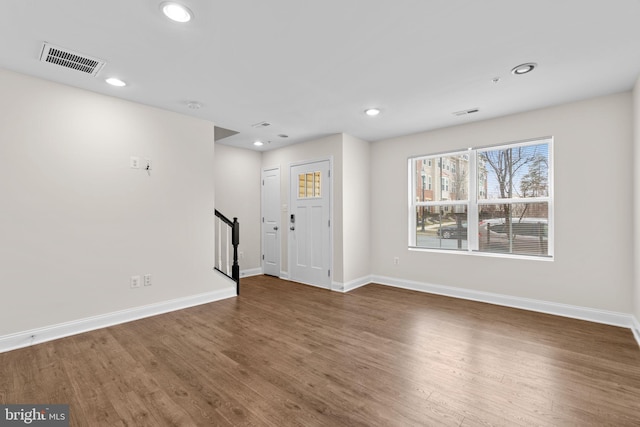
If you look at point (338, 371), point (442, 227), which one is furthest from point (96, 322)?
point (442, 227)

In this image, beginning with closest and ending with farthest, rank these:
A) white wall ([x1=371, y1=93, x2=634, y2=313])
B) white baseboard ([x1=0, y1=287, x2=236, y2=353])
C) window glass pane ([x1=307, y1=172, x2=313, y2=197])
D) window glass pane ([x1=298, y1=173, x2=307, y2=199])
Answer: white baseboard ([x1=0, y1=287, x2=236, y2=353]), white wall ([x1=371, y1=93, x2=634, y2=313]), window glass pane ([x1=307, y1=172, x2=313, y2=197]), window glass pane ([x1=298, y1=173, x2=307, y2=199])

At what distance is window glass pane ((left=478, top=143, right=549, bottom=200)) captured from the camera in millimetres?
3738

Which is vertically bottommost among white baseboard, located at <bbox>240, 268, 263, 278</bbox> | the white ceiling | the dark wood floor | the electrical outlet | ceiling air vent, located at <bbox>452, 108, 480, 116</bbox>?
the dark wood floor

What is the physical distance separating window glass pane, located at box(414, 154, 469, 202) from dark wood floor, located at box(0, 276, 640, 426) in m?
1.80

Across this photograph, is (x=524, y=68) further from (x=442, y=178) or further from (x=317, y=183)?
(x=317, y=183)

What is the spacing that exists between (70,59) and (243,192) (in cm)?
340

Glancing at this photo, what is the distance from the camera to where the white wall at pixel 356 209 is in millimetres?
4742

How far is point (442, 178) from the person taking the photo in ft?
15.2

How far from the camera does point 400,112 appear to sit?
3.76 metres

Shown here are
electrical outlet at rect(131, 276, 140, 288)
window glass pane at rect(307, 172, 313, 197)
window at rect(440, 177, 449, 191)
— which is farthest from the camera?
window glass pane at rect(307, 172, 313, 197)

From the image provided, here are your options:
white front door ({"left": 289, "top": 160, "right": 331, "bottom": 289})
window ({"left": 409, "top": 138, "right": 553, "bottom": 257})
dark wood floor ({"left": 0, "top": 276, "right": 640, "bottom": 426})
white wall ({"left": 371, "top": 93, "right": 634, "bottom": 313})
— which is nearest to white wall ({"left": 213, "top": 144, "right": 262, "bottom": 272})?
white front door ({"left": 289, "top": 160, "right": 331, "bottom": 289})

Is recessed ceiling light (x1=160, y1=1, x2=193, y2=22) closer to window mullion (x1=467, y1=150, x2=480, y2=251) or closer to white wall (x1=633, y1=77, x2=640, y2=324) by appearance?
window mullion (x1=467, y1=150, x2=480, y2=251)

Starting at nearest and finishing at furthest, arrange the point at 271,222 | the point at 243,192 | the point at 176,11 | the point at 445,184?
1. the point at 176,11
2. the point at 445,184
3. the point at 243,192
4. the point at 271,222

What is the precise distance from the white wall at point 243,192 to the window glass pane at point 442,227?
308cm
